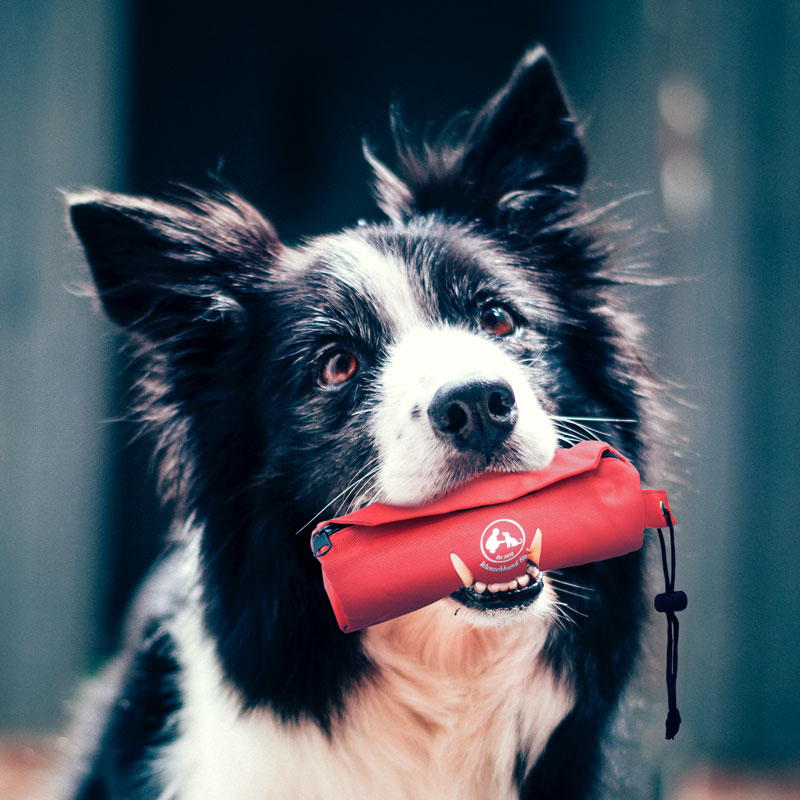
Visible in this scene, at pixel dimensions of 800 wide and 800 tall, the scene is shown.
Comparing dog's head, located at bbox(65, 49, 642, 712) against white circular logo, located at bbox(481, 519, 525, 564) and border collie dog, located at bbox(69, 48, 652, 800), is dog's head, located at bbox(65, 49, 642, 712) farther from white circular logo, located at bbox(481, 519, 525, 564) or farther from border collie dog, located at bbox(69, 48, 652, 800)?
white circular logo, located at bbox(481, 519, 525, 564)

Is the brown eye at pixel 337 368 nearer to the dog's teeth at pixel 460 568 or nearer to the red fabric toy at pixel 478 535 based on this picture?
the red fabric toy at pixel 478 535

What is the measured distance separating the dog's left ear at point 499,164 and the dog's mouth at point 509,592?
39.4 inches

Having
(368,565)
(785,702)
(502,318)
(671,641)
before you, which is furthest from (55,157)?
(785,702)

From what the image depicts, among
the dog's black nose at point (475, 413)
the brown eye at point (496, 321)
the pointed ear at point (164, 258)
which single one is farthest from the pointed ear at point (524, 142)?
the dog's black nose at point (475, 413)

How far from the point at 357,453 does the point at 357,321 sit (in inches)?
11.8

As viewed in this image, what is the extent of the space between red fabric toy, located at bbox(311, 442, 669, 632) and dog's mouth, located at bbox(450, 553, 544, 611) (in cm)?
2

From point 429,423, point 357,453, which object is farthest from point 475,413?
point 357,453

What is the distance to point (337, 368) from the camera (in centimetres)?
175

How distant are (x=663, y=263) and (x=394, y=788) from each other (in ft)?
9.22

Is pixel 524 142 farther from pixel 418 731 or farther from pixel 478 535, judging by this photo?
pixel 418 731

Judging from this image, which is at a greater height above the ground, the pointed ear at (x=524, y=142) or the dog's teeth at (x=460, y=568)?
the pointed ear at (x=524, y=142)

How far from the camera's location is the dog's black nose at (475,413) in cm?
141

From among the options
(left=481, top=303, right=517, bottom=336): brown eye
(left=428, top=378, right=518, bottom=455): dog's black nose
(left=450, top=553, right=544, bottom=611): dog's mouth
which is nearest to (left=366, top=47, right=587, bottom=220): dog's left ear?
(left=481, top=303, right=517, bottom=336): brown eye

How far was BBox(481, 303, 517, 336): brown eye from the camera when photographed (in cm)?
177
